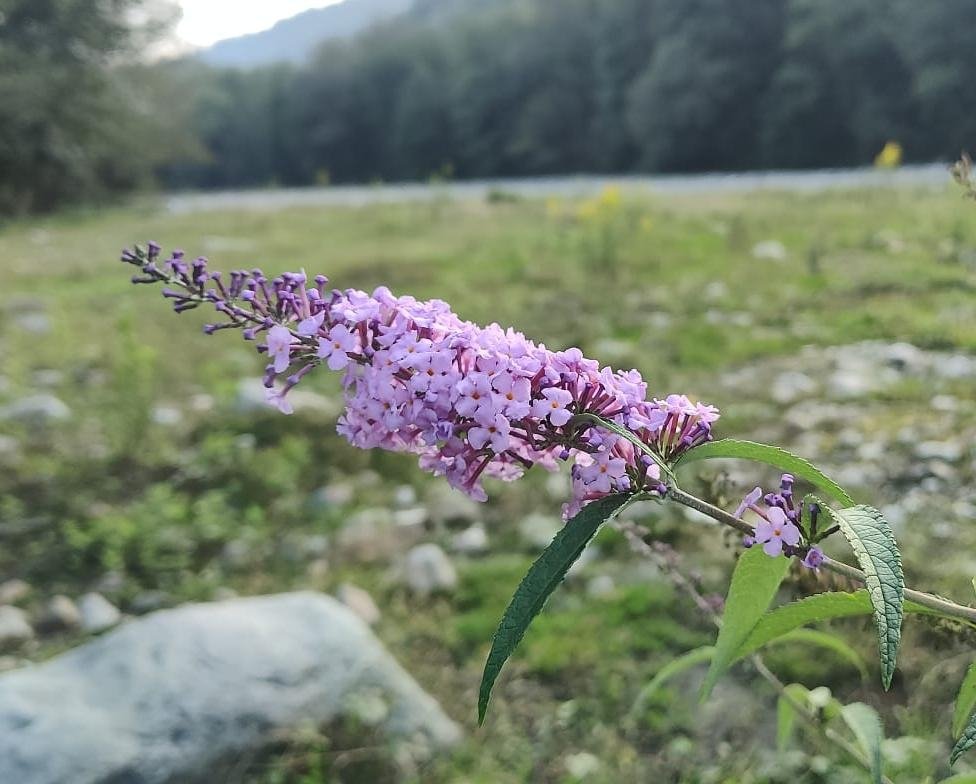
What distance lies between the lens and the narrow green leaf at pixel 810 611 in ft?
3.97

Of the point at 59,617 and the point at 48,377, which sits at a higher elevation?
the point at 48,377

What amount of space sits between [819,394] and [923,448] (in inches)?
34.7

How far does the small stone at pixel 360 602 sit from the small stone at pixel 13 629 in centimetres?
104

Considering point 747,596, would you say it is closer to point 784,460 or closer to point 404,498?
point 784,460

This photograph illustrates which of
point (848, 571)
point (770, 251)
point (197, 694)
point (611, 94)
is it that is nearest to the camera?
point (848, 571)

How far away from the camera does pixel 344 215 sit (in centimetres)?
1655

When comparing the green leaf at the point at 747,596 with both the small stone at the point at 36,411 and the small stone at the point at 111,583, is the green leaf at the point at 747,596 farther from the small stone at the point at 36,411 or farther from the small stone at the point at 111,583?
the small stone at the point at 36,411

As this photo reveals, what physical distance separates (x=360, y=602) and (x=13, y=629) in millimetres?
1154

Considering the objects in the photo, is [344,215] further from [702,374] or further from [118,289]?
[702,374]

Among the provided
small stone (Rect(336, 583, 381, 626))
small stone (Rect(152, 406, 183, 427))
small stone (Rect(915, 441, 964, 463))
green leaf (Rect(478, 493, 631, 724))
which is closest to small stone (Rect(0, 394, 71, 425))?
small stone (Rect(152, 406, 183, 427))

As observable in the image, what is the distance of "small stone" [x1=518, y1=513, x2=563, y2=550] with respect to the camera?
11.3ft

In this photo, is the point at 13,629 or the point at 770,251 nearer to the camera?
the point at 13,629

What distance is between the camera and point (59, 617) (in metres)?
3.15

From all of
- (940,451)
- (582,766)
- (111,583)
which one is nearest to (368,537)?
(111,583)
